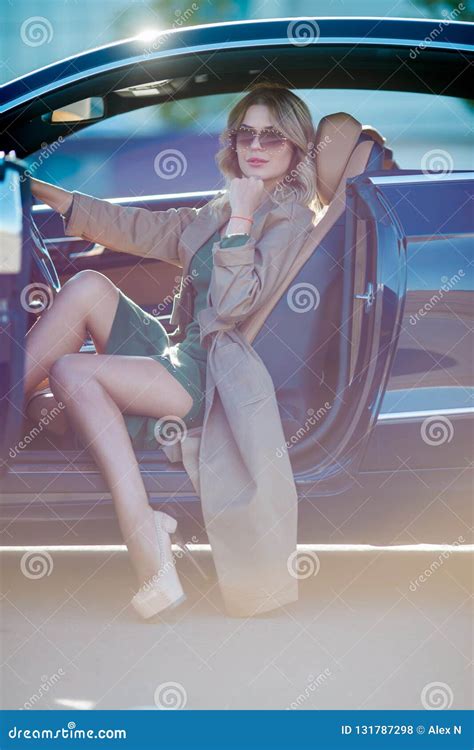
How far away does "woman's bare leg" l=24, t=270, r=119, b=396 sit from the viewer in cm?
277

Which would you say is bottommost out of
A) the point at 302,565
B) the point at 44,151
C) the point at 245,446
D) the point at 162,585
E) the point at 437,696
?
the point at 437,696

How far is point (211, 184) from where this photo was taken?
361 centimetres

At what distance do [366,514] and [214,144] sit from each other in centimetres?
157

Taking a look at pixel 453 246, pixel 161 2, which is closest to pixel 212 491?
pixel 453 246

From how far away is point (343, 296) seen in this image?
2734mm

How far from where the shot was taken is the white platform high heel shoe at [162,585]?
261cm

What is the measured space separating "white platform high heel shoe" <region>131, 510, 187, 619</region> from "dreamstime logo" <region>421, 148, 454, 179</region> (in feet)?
3.48

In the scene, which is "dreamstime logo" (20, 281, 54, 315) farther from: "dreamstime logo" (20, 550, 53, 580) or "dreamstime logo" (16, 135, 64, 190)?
"dreamstime logo" (20, 550, 53, 580)

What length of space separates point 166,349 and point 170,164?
125 cm
